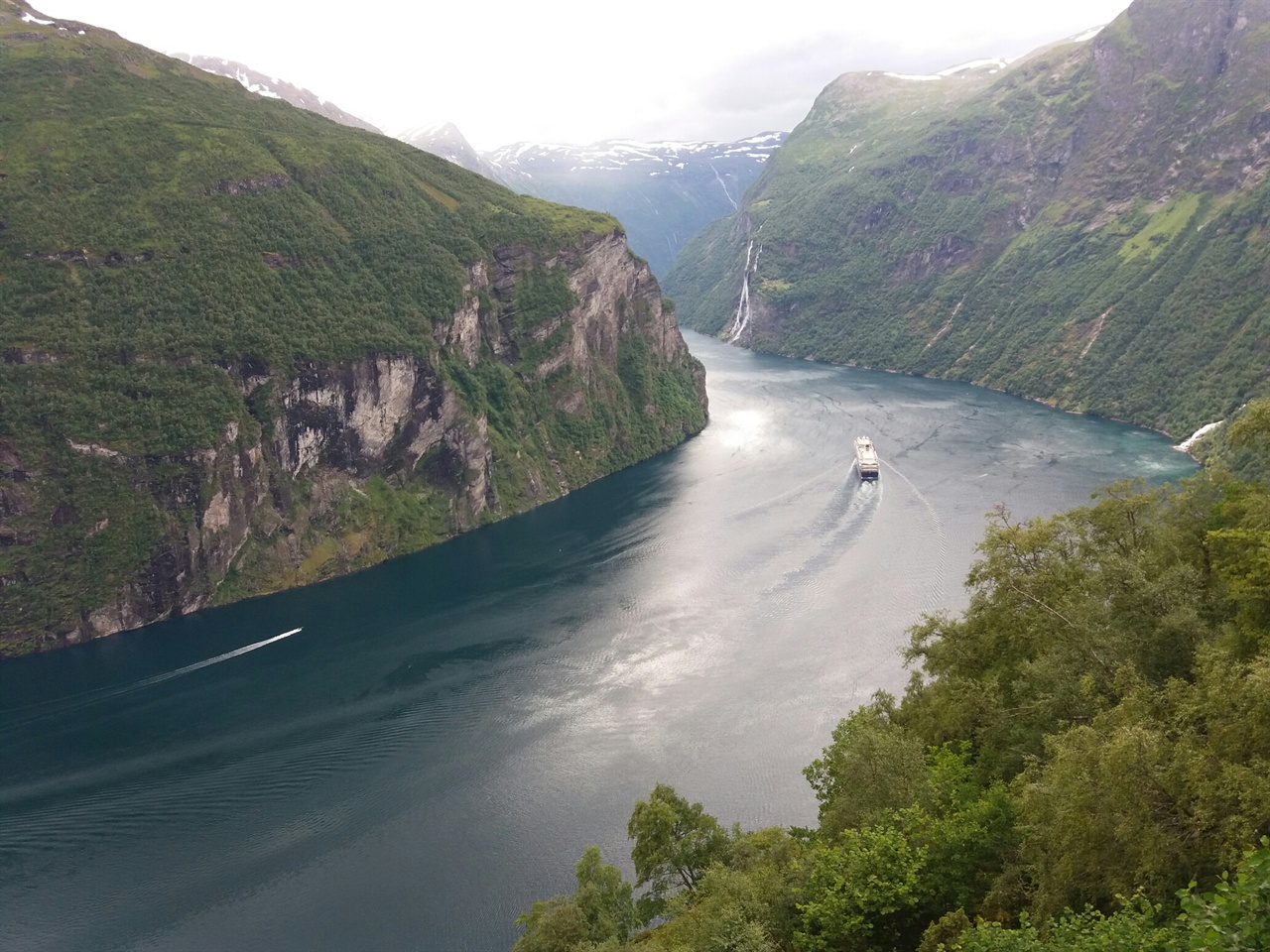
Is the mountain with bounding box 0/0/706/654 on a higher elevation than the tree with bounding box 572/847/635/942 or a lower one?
higher

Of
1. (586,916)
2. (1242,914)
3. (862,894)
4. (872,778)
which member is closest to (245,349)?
(586,916)

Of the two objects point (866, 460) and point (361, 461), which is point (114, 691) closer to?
point (361, 461)

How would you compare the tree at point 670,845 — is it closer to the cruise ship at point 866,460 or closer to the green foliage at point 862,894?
the green foliage at point 862,894

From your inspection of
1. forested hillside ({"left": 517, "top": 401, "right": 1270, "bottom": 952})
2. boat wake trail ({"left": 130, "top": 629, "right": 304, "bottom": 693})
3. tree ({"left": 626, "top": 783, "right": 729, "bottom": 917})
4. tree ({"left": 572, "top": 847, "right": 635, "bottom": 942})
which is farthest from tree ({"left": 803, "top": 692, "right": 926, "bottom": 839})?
boat wake trail ({"left": 130, "top": 629, "right": 304, "bottom": 693})

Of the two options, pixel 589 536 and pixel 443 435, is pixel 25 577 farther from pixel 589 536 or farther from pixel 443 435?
pixel 589 536

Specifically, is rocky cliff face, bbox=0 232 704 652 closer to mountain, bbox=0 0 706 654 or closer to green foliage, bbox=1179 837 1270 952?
mountain, bbox=0 0 706 654

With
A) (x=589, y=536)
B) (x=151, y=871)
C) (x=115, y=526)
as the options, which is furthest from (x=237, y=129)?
(x=151, y=871)
